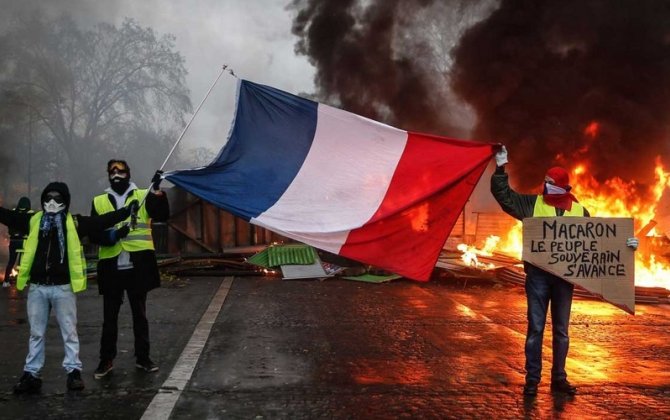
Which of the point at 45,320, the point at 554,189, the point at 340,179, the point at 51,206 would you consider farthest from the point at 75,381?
the point at 554,189

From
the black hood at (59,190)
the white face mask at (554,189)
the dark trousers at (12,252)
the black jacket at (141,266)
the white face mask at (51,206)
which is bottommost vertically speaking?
the dark trousers at (12,252)

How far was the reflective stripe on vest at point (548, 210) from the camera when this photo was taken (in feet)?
16.6

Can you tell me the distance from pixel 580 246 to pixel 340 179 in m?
2.19

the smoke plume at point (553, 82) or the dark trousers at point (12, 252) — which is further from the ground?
the smoke plume at point (553, 82)

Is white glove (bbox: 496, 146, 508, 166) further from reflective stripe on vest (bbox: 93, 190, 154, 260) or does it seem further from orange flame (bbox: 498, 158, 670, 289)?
orange flame (bbox: 498, 158, 670, 289)

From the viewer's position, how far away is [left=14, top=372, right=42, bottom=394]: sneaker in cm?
462

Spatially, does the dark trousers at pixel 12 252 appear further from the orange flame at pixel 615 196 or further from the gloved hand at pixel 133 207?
the orange flame at pixel 615 196

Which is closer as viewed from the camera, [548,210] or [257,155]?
[548,210]

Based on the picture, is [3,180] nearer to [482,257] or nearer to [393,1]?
[393,1]

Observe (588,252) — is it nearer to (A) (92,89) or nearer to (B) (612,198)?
(B) (612,198)

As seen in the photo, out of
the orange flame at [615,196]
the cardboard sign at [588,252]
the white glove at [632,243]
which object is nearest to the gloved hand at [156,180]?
the cardboard sign at [588,252]

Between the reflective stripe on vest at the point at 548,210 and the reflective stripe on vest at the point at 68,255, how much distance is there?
152 inches

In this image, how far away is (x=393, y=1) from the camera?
19797mm

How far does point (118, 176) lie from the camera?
5.23 metres
